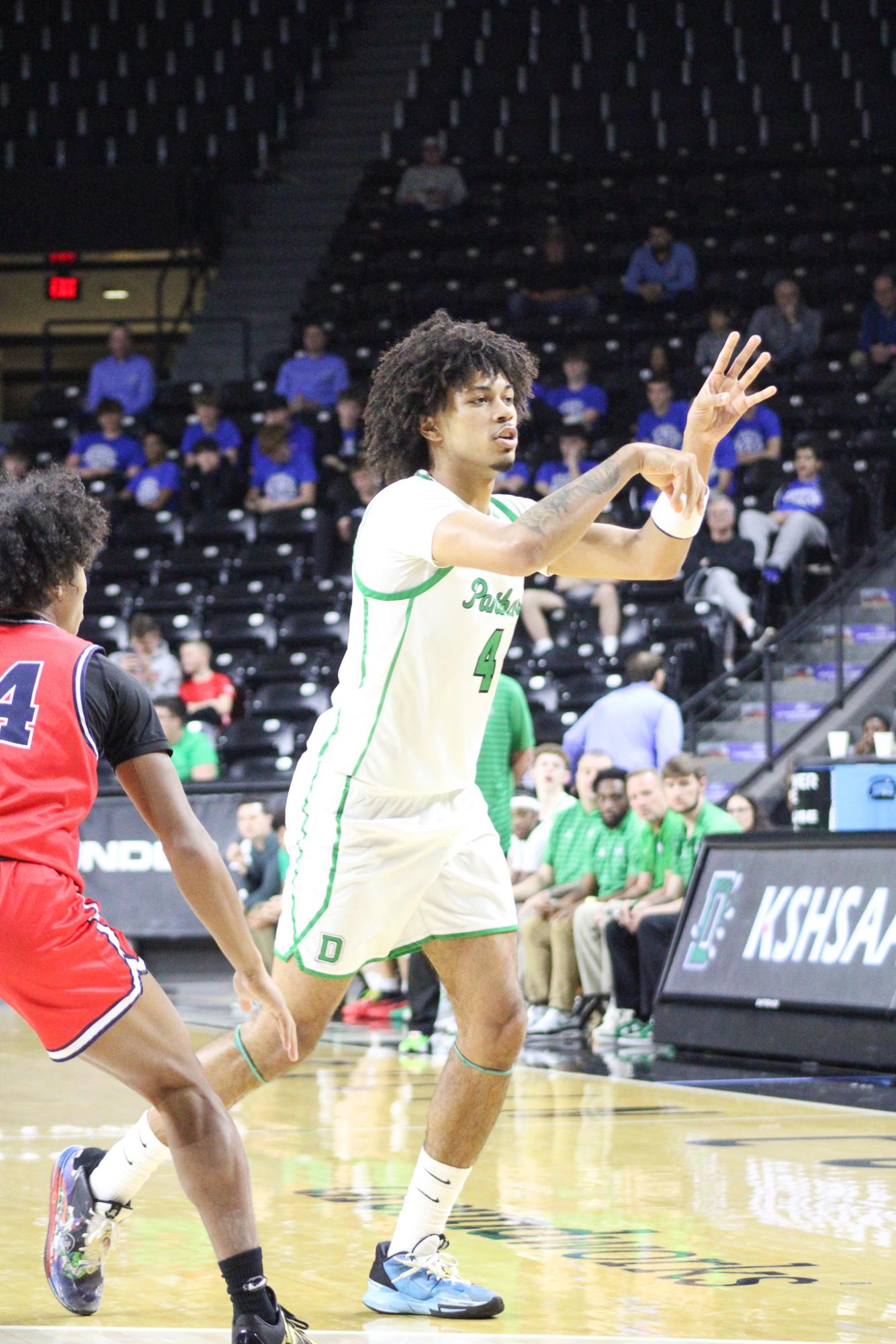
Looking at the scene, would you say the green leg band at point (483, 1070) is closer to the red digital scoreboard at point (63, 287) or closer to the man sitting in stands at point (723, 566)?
the man sitting in stands at point (723, 566)

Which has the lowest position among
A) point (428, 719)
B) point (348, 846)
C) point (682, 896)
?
point (682, 896)

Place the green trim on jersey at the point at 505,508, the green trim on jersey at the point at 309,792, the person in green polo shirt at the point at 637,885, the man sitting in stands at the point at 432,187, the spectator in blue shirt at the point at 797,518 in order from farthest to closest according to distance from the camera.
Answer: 1. the man sitting in stands at the point at 432,187
2. the spectator in blue shirt at the point at 797,518
3. the person in green polo shirt at the point at 637,885
4. the green trim on jersey at the point at 505,508
5. the green trim on jersey at the point at 309,792

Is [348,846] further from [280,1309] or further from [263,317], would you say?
[263,317]

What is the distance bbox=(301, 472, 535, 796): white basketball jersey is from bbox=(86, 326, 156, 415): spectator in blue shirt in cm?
1546

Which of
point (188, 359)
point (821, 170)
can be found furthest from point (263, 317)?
point (821, 170)

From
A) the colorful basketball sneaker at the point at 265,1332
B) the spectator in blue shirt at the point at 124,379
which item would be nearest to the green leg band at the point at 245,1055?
the colorful basketball sneaker at the point at 265,1332

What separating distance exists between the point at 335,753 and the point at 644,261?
15.1 metres

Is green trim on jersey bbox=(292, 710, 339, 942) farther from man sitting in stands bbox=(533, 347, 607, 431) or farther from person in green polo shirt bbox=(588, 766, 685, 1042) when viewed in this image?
man sitting in stands bbox=(533, 347, 607, 431)

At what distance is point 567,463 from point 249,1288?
41.1ft

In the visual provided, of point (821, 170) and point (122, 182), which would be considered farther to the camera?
point (122, 182)

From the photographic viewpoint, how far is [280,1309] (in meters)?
3.36

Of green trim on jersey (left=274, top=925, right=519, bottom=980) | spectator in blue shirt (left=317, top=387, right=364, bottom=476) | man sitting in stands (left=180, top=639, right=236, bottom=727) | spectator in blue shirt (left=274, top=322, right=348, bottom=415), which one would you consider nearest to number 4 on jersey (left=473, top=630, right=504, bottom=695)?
green trim on jersey (left=274, top=925, right=519, bottom=980)

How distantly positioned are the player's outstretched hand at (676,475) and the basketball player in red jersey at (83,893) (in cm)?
112

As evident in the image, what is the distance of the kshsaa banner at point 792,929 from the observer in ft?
25.6
